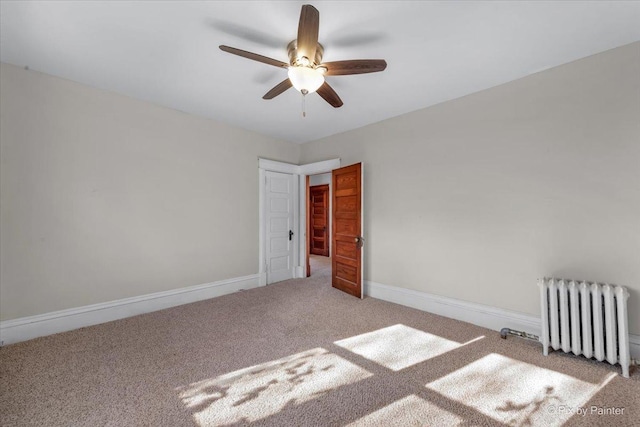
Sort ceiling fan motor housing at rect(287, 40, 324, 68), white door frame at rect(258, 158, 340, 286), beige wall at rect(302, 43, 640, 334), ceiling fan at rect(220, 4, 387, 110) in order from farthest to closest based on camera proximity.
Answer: white door frame at rect(258, 158, 340, 286)
beige wall at rect(302, 43, 640, 334)
ceiling fan motor housing at rect(287, 40, 324, 68)
ceiling fan at rect(220, 4, 387, 110)

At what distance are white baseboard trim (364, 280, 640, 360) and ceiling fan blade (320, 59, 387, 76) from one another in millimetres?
2693

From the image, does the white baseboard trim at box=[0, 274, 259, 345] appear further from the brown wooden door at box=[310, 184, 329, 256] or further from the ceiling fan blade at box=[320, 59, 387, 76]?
the brown wooden door at box=[310, 184, 329, 256]

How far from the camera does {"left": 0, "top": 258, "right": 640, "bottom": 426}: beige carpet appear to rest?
1.57 meters

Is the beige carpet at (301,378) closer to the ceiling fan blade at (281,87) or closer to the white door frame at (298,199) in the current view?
the white door frame at (298,199)

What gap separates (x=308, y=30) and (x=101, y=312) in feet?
11.6

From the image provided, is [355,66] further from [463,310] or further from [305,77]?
[463,310]

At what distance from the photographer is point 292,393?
1763mm

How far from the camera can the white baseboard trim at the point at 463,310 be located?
2551 millimetres

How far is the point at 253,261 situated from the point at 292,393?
9.21 feet

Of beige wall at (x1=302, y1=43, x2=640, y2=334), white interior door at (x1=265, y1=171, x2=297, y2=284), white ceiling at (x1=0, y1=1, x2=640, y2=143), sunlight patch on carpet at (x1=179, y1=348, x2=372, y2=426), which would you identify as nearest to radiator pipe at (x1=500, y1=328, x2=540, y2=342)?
beige wall at (x1=302, y1=43, x2=640, y2=334)

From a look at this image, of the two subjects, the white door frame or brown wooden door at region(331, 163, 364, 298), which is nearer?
brown wooden door at region(331, 163, 364, 298)

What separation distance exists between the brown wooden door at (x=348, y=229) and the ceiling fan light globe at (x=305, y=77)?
1.97m

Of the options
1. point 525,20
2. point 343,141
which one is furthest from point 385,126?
point 525,20

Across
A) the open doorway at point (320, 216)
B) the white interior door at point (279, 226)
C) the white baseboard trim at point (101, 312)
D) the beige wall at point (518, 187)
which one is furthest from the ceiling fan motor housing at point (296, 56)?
the open doorway at point (320, 216)
